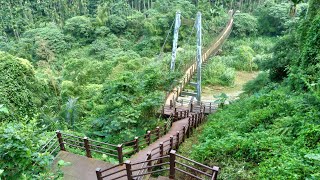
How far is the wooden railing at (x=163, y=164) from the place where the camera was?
4.76 m

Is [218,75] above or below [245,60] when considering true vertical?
below

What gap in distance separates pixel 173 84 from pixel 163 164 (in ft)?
24.0

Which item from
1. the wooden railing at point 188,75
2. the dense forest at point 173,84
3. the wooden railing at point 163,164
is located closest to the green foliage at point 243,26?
the dense forest at point 173,84

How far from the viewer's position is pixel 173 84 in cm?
1190

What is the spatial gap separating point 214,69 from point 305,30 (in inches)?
418

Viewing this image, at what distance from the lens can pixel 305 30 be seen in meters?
10.2

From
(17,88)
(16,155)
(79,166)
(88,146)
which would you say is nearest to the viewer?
(16,155)

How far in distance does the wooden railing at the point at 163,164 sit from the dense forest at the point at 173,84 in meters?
0.44

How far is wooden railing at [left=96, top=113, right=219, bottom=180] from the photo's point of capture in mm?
4759

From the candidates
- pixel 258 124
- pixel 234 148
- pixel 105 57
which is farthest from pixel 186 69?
pixel 105 57

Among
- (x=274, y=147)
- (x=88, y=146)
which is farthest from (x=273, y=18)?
(x=88, y=146)

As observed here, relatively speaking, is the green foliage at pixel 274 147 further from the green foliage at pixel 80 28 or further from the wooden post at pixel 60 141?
the green foliage at pixel 80 28

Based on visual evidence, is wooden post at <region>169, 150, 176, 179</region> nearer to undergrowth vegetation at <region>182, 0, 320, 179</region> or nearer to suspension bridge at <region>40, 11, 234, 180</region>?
suspension bridge at <region>40, 11, 234, 180</region>

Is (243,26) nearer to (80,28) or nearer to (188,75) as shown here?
(188,75)
